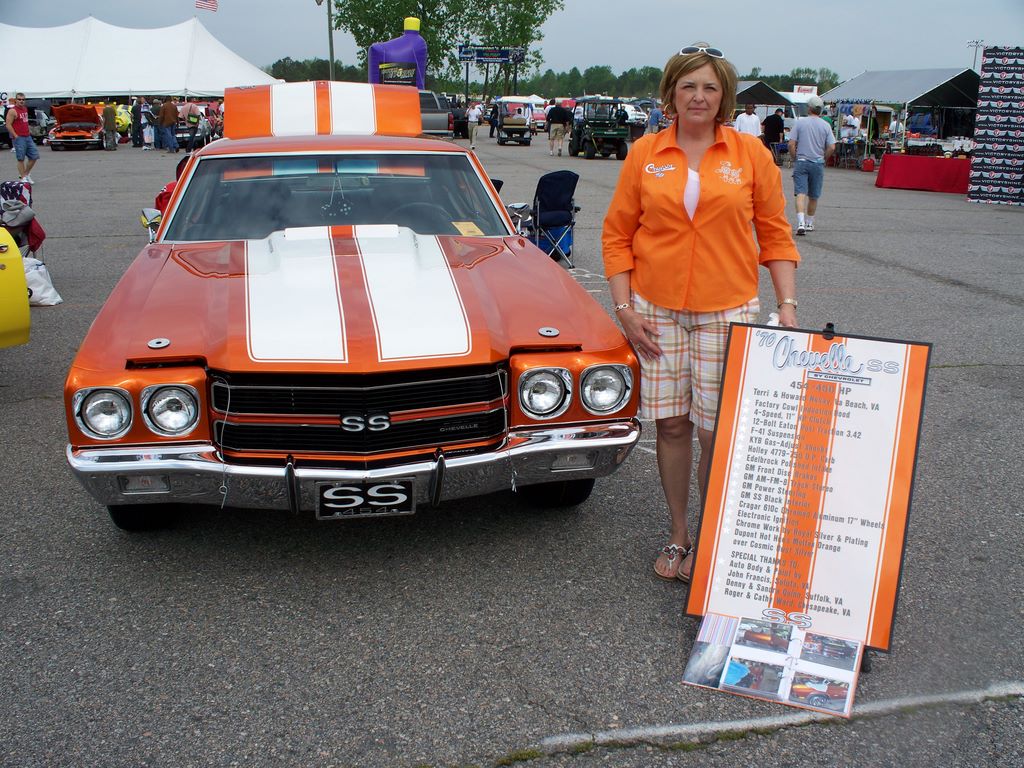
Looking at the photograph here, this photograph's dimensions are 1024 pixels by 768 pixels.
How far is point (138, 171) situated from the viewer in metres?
20.9

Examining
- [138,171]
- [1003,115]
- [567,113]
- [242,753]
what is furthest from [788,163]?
[242,753]

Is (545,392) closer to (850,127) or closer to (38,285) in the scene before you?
(38,285)

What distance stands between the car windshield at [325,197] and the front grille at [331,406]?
4.66 feet

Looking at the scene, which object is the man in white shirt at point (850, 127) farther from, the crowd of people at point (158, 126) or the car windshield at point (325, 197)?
the car windshield at point (325, 197)

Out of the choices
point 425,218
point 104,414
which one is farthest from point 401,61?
point 104,414

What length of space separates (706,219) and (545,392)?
806mm

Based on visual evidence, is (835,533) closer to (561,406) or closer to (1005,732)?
(1005,732)

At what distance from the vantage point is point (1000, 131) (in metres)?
16.3

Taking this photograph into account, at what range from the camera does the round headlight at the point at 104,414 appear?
9.68ft

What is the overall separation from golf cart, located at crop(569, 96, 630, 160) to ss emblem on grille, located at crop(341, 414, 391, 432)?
23898mm

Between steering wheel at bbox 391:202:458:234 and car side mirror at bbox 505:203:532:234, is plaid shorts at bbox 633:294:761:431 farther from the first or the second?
car side mirror at bbox 505:203:532:234

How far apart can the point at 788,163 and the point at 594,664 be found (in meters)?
26.1

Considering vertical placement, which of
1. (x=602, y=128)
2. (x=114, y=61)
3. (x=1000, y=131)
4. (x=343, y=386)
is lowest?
(x=343, y=386)

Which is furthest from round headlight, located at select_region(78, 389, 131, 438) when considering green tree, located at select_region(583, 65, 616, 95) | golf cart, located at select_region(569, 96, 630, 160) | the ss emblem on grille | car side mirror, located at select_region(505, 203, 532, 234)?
green tree, located at select_region(583, 65, 616, 95)
